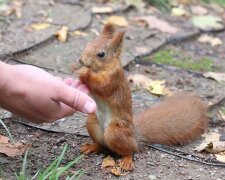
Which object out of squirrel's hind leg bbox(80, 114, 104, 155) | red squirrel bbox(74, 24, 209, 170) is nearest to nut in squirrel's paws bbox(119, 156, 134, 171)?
red squirrel bbox(74, 24, 209, 170)

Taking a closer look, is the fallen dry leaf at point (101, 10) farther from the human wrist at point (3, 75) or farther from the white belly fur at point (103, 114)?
the human wrist at point (3, 75)

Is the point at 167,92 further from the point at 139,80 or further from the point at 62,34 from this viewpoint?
the point at 62,34

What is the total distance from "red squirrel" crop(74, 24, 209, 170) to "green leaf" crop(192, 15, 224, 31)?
238cm

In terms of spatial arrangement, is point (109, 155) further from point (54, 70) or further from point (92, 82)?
point (54, 70)

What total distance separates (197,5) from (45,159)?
Result: 11.4 feet

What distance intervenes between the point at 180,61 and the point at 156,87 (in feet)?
2.25

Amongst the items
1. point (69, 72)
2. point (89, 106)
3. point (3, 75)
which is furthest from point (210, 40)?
point (3, 75)

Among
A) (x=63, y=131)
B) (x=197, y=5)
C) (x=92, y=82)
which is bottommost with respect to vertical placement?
(x=197, y=5)

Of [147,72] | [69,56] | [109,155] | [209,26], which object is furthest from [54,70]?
[209,26]

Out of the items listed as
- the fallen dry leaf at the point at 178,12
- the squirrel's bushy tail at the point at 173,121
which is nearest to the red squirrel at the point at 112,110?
the squirrel's bushy tail at the point at 173,121

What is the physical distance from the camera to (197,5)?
5984 mm

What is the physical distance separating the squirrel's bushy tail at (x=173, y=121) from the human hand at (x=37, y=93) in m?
0.66

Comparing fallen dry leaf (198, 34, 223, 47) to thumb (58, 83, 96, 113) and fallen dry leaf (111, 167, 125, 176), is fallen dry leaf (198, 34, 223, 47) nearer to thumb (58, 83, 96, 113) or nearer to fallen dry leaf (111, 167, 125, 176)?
fallen dry leaf (111, 167, 125, 176)

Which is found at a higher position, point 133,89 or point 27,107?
point 27,107
